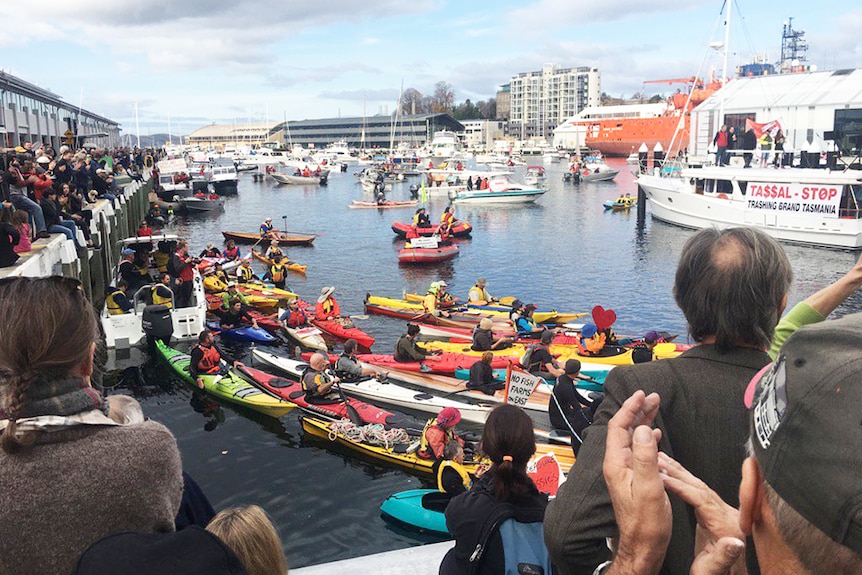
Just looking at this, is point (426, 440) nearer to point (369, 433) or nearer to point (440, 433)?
point (440, 433)

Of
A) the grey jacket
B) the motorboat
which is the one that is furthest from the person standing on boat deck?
the grey jacket

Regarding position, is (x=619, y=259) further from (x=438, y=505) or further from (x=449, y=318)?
(x=438, y=505)

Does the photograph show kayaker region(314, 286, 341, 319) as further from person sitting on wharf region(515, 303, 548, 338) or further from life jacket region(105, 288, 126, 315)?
person sitting on wharf region(515, 303, 548, 338)

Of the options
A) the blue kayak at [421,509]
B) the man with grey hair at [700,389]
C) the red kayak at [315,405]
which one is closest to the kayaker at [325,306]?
the red kayak at [315,405]

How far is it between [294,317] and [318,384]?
6.21 meters

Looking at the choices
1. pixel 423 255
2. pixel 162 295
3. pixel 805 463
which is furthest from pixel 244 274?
pixel 805 463

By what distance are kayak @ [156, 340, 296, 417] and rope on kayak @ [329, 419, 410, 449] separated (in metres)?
1.41

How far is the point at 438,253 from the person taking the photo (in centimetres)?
2953

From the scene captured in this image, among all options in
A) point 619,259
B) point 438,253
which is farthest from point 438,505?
point 619,259

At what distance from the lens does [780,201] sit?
3203 cm

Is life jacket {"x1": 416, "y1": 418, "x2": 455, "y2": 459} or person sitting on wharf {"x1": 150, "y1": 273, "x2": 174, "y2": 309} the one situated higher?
person sitting on wharf {"x1": 150, "y1": 273, "x2": 174, "y2": 309}

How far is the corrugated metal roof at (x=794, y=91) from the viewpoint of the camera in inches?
1895

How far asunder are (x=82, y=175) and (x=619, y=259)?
75.3 ft

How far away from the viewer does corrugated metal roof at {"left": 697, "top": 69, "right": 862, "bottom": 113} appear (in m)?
48.1
